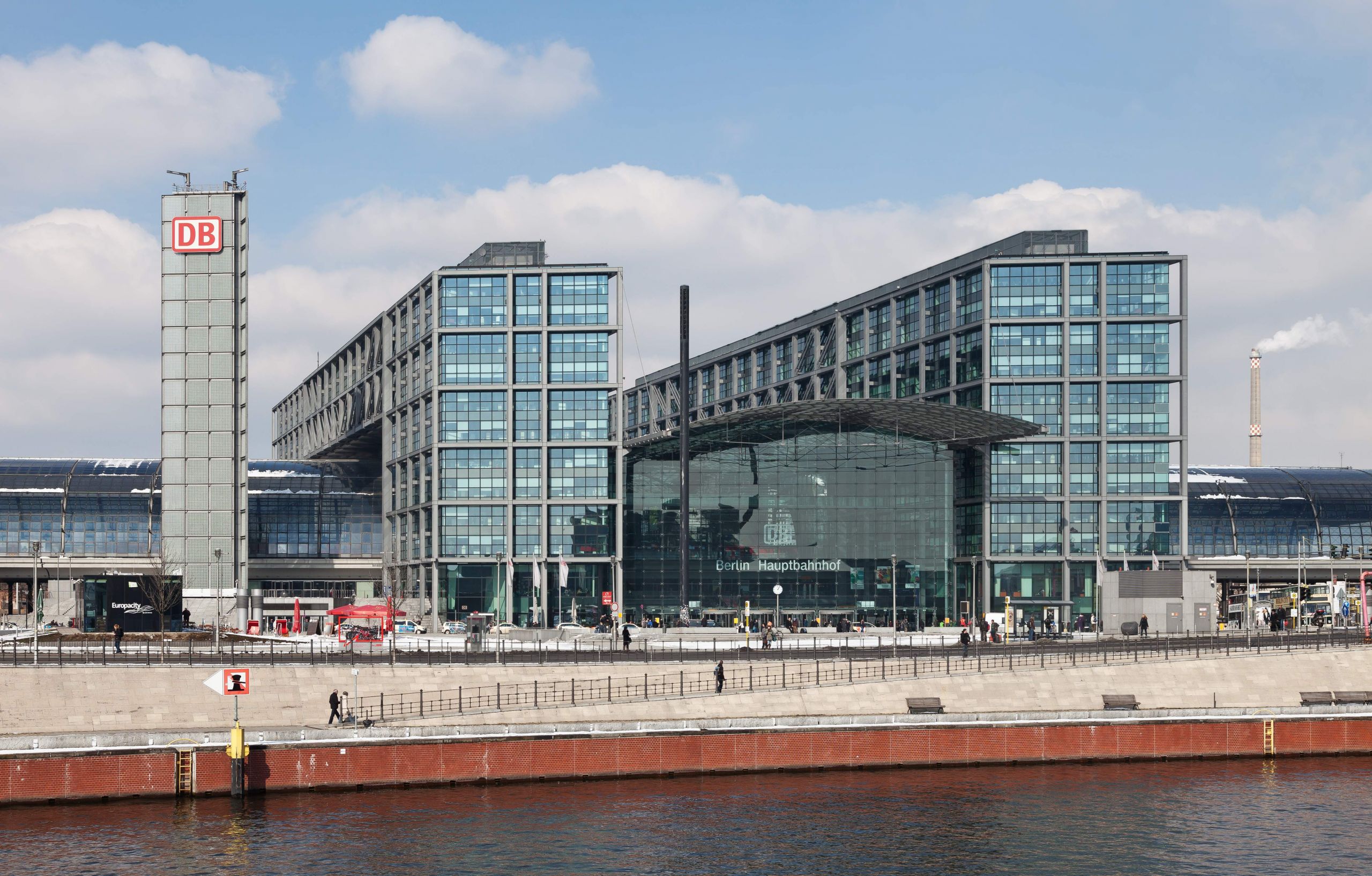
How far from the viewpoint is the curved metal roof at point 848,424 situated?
5049 inches

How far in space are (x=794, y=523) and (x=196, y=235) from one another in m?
55.1

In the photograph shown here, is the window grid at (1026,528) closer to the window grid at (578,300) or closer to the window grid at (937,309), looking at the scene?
the window grid at (937,309)

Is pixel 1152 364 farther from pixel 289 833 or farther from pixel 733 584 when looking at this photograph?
pixel 289 833

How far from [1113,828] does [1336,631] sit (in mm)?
57376

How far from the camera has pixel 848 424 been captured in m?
134

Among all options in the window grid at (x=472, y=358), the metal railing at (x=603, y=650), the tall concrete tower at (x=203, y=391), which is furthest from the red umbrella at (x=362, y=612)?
the window grid at (x=472, y=358)

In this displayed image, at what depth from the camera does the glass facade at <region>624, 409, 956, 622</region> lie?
439 feet

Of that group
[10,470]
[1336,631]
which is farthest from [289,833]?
[10,470]

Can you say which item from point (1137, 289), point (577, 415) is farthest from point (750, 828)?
point (1137, 289)

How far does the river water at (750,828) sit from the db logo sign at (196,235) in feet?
234

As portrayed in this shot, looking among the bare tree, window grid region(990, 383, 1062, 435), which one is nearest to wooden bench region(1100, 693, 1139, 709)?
window grid region(990, 383, 1062, 435)

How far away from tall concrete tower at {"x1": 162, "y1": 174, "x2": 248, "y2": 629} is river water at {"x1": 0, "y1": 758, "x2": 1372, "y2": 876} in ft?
215

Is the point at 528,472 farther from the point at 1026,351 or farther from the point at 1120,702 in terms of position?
the point at 1120,702

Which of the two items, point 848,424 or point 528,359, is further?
point 848,424
